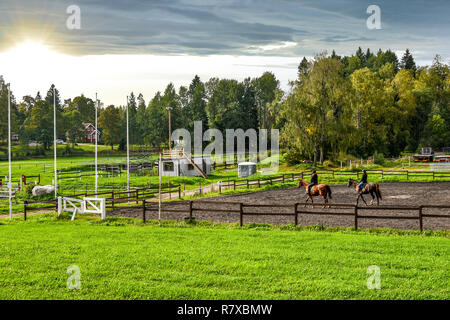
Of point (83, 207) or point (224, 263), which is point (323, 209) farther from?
point (224, 263)

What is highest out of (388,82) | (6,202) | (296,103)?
(388,82)

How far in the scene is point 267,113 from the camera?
96.6m

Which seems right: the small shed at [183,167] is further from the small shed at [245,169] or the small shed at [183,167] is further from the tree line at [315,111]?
the tree line at [315,111]

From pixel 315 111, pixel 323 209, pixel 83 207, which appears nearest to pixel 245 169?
pixel 315 111

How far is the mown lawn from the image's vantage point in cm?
940

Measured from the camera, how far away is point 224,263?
11539 millimetres

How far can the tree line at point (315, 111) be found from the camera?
54250 mm

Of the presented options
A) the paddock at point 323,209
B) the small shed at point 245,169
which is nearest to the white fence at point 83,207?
the paddock at point 323,209

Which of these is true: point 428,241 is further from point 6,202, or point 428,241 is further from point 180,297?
point 6,202

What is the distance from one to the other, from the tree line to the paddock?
1489cm
